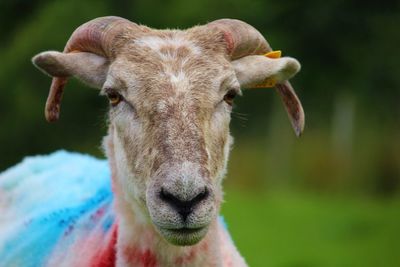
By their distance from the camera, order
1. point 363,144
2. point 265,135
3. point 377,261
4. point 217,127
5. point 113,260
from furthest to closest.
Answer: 1. point 265,135
2. point 363,144
3. point 377,261
4. point 113,260
5. point 217,127

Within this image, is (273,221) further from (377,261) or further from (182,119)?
(182,119)

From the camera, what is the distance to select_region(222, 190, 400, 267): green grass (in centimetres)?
1407

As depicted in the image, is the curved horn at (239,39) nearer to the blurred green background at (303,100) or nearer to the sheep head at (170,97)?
the sheep head at (170,97)

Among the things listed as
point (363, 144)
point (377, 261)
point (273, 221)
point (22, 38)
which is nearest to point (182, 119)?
point (377, 261)

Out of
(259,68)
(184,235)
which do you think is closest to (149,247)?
(184,235)

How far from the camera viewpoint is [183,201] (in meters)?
4.79

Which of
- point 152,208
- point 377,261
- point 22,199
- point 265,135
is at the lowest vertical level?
point 265,135

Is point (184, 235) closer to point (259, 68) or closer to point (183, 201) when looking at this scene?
point (183, 201)

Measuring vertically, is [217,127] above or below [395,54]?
above

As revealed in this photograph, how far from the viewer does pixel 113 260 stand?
19.2ft

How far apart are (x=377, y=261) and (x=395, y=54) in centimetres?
835

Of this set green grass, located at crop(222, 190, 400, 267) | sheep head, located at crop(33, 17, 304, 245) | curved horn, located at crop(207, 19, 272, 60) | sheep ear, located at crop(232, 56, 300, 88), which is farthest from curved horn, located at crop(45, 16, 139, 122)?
green grass, located at crop(222, 190, 400, 267)

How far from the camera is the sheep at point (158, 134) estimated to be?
4945mm

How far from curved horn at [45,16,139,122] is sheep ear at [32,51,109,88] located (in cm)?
7
